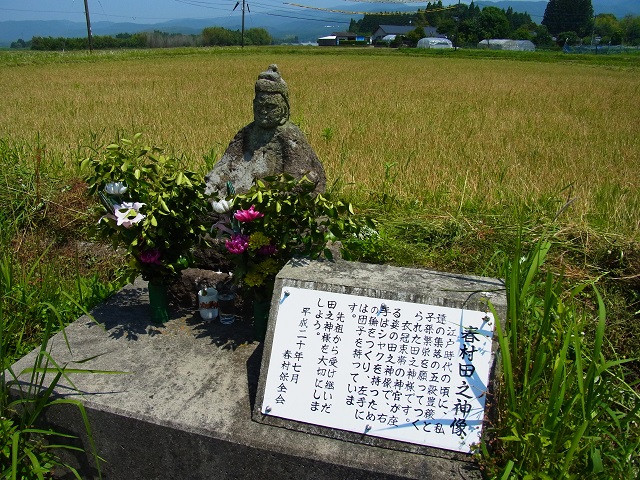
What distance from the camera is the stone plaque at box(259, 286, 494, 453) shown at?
202cm

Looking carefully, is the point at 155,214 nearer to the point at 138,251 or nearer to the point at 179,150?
the point at 138,251

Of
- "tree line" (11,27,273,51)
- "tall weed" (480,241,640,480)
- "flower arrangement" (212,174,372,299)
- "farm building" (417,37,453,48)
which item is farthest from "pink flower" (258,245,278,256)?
"farm building" (417,37,453,48)

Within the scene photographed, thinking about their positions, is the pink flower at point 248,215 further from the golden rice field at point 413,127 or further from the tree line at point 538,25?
the tree line at point 538,25

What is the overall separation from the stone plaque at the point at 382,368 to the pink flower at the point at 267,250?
359 millimetres

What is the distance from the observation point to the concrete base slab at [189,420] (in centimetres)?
196

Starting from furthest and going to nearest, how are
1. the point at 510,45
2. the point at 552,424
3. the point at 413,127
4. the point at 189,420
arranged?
the point at 510,45
the point at 413,127
the point at 189,420
the point at 552,424

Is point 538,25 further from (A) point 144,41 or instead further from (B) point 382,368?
(B) point 382,368

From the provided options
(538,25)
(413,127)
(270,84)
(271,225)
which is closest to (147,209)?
(271,225)

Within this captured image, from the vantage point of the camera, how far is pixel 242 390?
7.54ft

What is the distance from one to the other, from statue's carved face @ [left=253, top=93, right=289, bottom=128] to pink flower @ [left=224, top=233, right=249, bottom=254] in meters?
0.77

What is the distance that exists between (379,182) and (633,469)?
10.5ft

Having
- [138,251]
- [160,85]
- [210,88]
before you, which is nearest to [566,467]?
[138,251]

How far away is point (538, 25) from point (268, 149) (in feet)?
281

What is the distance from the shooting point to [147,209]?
8.51ft
